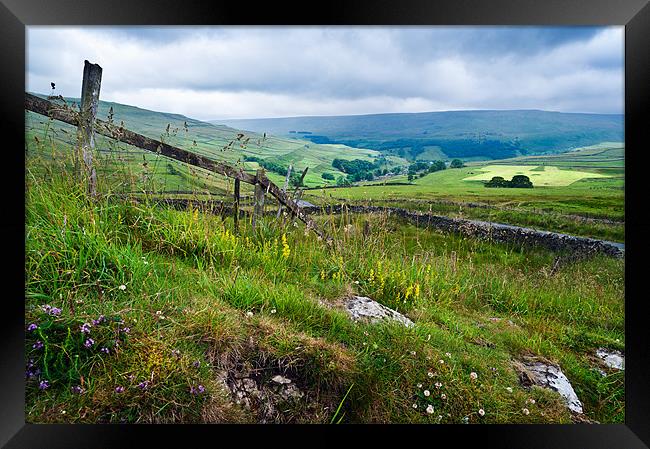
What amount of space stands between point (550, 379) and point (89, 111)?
399 cm

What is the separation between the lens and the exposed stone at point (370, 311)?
3189 mm

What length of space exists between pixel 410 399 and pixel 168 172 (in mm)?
2522

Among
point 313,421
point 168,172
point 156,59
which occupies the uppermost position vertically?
point 156,59

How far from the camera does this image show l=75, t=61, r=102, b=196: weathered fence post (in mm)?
3291

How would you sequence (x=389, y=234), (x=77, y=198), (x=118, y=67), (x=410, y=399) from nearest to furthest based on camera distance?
Answer: (x=410, y=399), (x=77, y=198), (x=118, y=67), (x=389, y=234)

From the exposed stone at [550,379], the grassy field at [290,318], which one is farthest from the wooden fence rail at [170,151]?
the exposed stone at [550,379]

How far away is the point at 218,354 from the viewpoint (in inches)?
109

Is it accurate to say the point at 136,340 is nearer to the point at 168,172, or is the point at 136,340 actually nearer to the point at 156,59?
the point at 168,172

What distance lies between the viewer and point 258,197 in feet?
12.3

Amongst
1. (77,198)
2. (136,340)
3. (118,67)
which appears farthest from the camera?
(118,67)

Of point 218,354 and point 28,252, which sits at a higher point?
point 28,252

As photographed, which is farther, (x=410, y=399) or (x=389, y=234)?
(x=389, y=234)

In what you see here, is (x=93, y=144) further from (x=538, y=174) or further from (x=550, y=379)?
(x=550, y=379)
